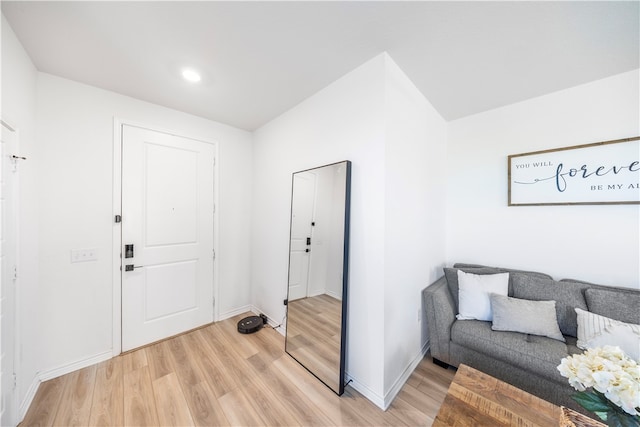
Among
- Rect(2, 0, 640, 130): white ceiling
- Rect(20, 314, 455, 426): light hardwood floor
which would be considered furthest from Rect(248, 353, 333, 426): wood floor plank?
Rect(2, 0, 640, 130): white ceiling

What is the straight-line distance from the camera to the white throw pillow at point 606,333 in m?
1.37

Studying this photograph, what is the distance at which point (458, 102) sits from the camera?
2.30 meters

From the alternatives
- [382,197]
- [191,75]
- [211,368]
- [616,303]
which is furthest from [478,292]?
[191,75]

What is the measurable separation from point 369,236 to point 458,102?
1.80 metres

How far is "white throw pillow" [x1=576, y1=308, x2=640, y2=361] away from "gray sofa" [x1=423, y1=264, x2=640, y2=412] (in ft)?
0.34

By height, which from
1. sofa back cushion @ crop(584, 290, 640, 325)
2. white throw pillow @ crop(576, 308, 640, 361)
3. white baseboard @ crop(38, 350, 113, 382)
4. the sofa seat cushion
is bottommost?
white baseboard @ crop(38, 350, 113, 382)

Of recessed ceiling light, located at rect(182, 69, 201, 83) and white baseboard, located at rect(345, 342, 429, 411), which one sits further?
recessed ceiling light, located at rect(182, 69, 201, 83)

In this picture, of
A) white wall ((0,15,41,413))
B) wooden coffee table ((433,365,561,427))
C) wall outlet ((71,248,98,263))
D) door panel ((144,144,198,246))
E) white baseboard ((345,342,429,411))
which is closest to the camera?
wooden coffee table ((433,365,561,427))

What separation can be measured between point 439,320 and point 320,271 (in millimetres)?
1114

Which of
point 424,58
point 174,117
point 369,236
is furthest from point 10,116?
point 424,58

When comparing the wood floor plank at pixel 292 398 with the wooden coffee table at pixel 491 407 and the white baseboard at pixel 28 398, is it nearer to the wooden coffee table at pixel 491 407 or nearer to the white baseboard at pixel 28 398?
the wooden coffee table at pixel 491 407

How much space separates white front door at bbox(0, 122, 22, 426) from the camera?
1.29 meters

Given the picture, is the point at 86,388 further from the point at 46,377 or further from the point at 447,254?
the point at 447,254

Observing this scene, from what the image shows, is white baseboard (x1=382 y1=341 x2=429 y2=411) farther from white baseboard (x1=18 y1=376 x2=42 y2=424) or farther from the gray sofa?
white baseboard (x1=18 y1=376 x2=42 y2=424)
